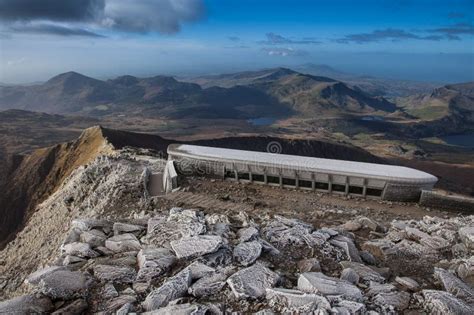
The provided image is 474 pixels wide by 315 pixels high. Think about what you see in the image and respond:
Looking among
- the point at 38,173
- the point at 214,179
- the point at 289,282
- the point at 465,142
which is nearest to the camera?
the point at 289,282

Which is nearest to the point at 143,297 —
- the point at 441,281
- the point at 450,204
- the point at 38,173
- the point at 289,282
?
the point at 289,282

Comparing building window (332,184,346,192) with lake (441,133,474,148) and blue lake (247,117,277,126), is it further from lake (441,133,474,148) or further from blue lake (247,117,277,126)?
blue lake (247,117,277,126)

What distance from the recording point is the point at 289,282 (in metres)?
6.76

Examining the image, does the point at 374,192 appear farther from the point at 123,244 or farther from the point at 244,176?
the point at 123,244

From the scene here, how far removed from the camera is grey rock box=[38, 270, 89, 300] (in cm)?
623

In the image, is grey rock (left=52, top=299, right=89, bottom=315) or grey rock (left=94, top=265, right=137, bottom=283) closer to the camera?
grey rock (left=52, top=299, right=89, bottom=315)

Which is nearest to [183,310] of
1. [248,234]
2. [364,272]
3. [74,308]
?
[74,308]

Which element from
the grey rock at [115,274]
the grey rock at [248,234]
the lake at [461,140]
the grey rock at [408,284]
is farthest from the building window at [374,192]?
the lake at [461,140]

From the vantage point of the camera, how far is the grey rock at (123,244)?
27.0ft

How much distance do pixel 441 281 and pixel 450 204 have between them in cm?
859

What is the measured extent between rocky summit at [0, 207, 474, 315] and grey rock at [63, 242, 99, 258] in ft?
0.10

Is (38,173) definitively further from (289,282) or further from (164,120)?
(164,120)

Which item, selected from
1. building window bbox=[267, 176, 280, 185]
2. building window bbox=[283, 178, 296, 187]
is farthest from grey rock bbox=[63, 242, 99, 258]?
building window bbox=[283, 178, 296, 187]

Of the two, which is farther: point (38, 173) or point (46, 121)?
point (46, 121)
